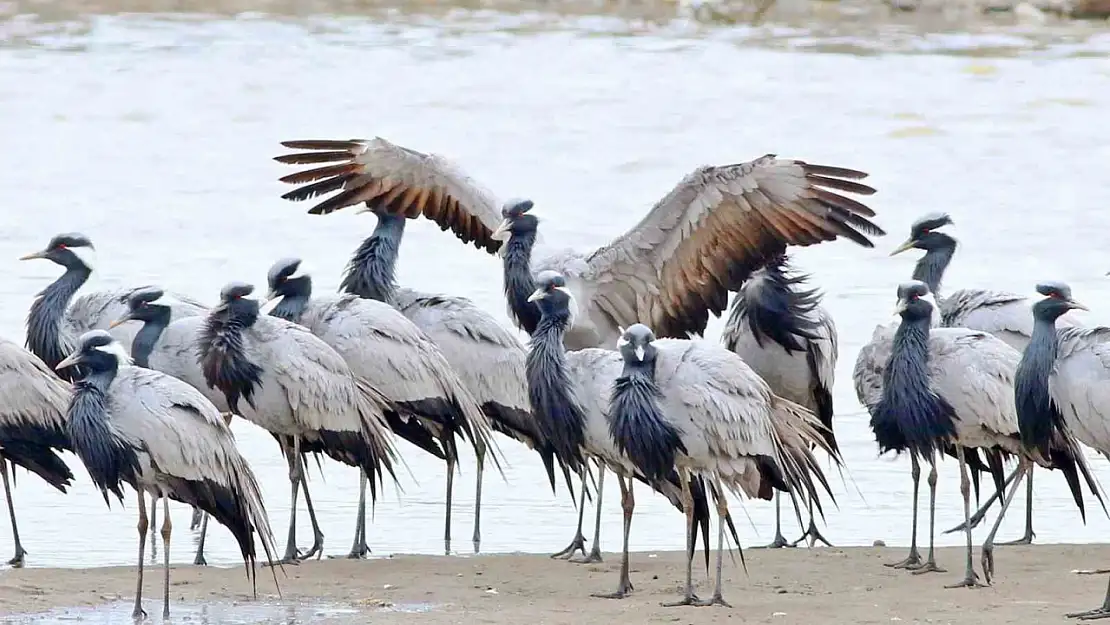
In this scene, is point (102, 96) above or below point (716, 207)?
above

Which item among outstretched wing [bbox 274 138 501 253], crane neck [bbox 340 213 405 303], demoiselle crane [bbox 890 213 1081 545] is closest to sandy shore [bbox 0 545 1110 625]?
demoiselle crane [bbox 890 213 1081 545]

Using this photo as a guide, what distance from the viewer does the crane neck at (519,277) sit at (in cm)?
1036

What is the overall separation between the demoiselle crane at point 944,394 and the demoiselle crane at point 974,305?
47 centimetres

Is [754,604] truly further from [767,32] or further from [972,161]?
[767,32]

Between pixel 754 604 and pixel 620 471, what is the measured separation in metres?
0.94

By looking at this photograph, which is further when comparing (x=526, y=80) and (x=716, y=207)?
(x=526, y=80)

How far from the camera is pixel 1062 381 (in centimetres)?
833

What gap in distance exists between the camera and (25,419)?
9.55 m

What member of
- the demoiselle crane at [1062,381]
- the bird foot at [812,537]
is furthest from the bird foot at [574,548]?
the demoiselle crane at [1062,381]

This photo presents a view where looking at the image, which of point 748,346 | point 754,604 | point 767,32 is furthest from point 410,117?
point 754,604

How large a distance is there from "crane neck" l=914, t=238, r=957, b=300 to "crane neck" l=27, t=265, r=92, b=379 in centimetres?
431

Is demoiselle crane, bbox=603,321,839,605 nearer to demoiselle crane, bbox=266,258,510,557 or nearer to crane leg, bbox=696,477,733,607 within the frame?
crane leg, bbox=696,477,733,607

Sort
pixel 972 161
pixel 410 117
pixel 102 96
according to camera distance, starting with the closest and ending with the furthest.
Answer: pixel 972 161 → pixel 410 117 → pixel 102 96

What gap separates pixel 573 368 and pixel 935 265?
2.57 metres
